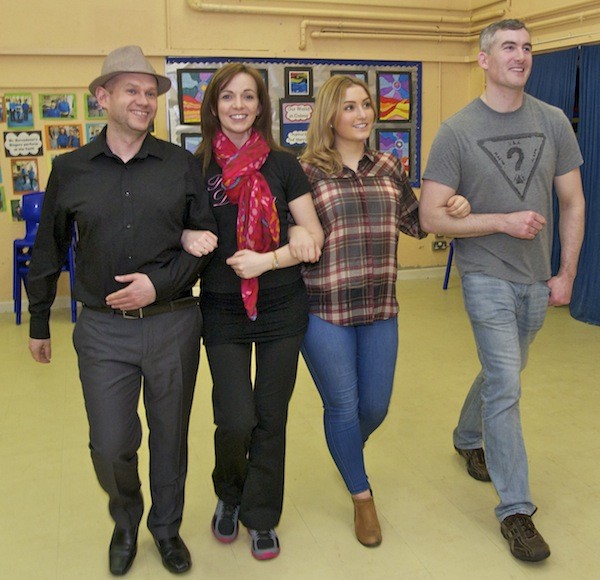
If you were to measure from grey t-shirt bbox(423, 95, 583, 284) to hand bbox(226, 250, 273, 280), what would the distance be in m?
0.72

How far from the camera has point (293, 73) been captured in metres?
6.62

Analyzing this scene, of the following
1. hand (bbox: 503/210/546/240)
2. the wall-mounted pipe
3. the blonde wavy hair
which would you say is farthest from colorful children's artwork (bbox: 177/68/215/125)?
hand (bbox: 503/210/546/240)


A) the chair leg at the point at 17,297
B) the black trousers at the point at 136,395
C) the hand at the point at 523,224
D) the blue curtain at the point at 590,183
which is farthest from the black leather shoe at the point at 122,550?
the blue curtain at the point at 590,183

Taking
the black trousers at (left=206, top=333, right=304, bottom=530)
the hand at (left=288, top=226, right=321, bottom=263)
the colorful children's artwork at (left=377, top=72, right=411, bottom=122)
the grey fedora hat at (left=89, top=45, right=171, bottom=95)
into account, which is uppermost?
the colorful children's artwork at (left=377, top=72, right=411, bottom=122)

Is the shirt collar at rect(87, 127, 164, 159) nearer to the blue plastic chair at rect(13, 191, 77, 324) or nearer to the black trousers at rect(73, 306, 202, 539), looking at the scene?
the black trousers at rect(73, 306, 202, 539)

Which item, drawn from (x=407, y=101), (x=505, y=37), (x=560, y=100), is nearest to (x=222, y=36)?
(x=407, y=101)

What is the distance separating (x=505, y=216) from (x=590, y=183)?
359 cm

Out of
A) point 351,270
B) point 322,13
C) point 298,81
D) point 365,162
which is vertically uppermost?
point 322,13

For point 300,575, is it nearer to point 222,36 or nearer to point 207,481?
point 207,481

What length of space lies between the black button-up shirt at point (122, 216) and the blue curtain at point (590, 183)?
4.18 m

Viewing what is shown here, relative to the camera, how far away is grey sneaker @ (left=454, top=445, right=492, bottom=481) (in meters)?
2.88

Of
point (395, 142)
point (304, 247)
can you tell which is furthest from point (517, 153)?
point (395, 142)

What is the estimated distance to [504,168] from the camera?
244cm

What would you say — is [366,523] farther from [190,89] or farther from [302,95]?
[302,95]
